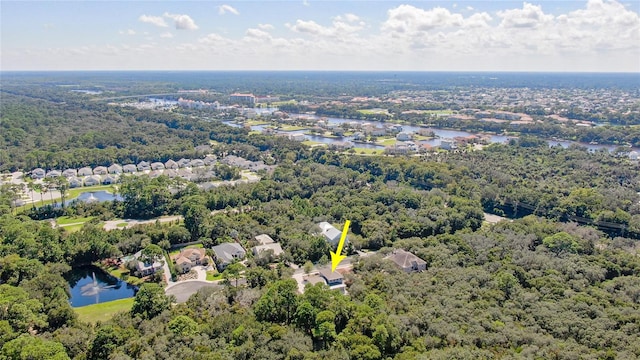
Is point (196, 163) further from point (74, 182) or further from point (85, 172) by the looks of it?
point (74, 182)

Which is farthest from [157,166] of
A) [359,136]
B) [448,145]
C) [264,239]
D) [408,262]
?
[448,145]

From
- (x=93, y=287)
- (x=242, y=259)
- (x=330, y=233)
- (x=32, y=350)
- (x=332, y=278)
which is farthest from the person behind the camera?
(x=330, y=233)

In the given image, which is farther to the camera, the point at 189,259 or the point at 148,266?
the point at 189,259

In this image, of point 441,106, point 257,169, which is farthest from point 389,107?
point 257,169

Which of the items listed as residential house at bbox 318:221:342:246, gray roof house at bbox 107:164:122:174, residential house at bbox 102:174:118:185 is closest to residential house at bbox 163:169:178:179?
residential house at bbox 102:174:118:185

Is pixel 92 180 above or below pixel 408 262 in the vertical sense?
below

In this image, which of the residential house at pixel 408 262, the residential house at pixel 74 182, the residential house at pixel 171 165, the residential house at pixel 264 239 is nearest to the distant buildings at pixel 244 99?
the residential house at pixel 171 165

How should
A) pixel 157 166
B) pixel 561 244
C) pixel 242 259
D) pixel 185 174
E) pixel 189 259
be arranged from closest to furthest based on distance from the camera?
pixel 561 244 < pixel 189 259 < pixel 242 259 < pixel 185 174 < pixel 157 166

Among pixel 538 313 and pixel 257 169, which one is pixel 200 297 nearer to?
pixel 538 313

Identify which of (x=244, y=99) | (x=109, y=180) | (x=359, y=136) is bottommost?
(x=109, y=180)
